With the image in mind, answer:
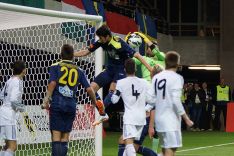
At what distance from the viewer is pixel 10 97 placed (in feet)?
38.7

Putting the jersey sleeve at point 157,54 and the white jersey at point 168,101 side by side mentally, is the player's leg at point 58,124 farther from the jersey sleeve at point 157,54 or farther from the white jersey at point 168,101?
the jersey sleeve at point 157,54

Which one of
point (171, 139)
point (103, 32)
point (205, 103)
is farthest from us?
point (205, 103)

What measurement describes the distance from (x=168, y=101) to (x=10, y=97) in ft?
9.56

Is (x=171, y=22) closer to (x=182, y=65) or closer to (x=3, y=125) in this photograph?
(x=182, y=65)

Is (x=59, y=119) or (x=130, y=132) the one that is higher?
(x=59, y=119)

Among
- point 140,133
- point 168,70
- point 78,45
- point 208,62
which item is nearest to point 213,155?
point 78,45

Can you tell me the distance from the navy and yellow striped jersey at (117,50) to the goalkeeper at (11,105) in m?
1.32

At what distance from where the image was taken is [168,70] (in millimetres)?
10148

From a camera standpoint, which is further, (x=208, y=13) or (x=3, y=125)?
(x=208, y=13)

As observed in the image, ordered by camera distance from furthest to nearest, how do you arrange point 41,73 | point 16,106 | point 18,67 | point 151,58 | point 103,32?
1. point 41,73
2. point 151,58
3. point 103,32
4. point 18,67
5. point 16,106

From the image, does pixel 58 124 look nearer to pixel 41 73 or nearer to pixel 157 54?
pixel 157 54

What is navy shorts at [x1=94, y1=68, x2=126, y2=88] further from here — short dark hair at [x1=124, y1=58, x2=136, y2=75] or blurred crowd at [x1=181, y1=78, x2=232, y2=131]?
blurred crowd at [x1=181, y1=78, x2=232, y2=131]

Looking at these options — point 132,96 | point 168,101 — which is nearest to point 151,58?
point 132,96

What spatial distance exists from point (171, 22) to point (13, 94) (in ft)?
97.2
